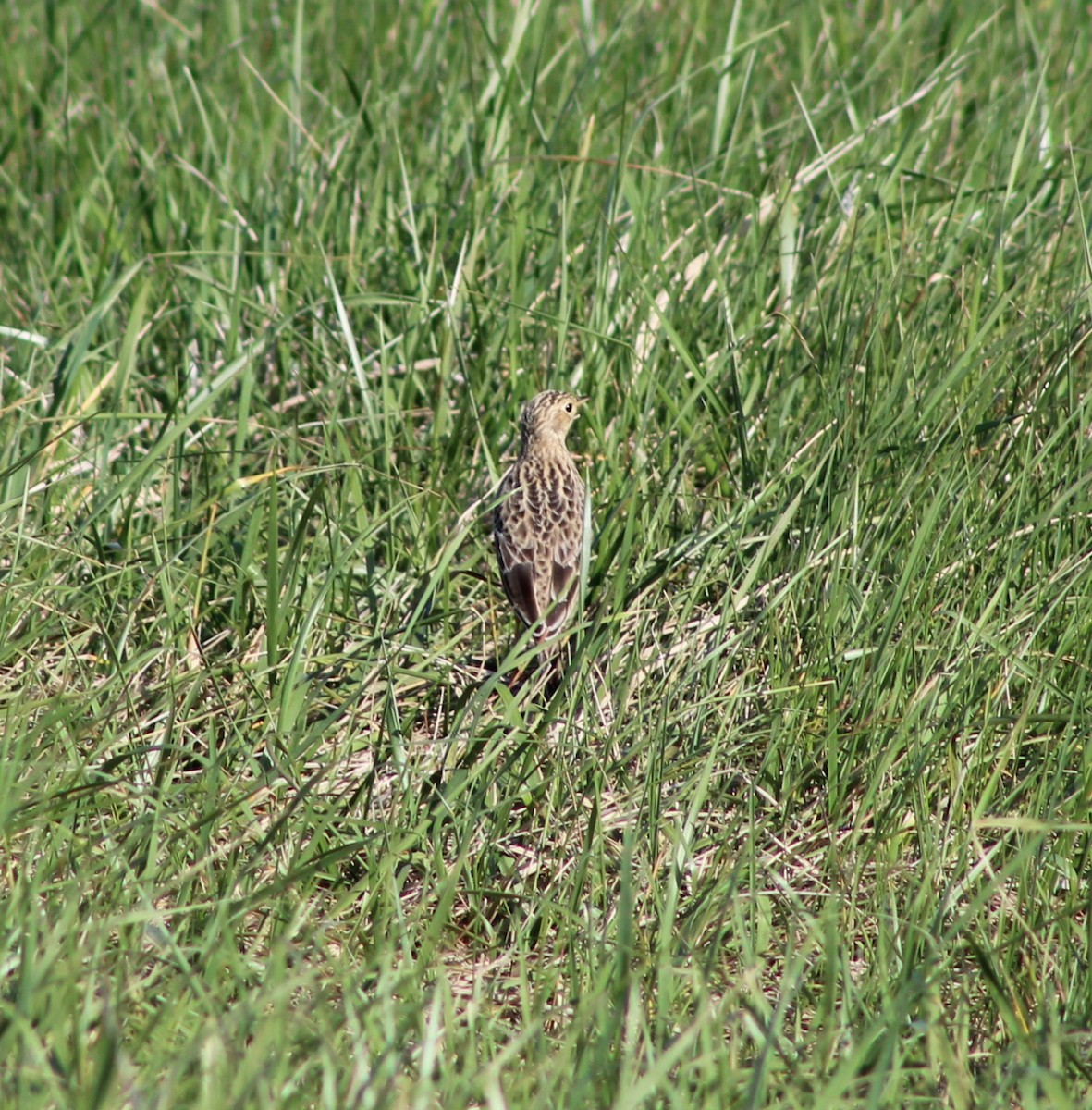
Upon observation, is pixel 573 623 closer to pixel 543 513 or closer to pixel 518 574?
pixel 518 574

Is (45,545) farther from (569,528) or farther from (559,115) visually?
(559,115)

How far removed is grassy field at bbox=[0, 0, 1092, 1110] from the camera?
3.06 metres

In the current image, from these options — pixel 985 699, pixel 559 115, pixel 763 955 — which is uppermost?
pixel 559 115

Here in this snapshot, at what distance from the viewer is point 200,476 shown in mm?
4918

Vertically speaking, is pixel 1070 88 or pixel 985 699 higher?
pixel 1070 88

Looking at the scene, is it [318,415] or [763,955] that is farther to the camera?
[318,415]

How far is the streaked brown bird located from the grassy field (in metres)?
0.12

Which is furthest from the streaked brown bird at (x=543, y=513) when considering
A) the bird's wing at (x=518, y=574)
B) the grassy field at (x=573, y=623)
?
the grassy field at (x=573, y=623)

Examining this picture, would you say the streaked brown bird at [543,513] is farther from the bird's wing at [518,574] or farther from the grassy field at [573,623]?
the grassy field at [573,623]

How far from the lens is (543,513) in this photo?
200 inches

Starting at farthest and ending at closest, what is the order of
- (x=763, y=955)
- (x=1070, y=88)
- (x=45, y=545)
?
(x=1070, y=88)
(x=45, y=545)
(x=763, y=955)

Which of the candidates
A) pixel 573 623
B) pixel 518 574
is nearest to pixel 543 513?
pixel 518 574

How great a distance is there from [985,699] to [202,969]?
7.36 ft

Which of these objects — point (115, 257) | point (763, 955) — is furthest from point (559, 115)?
point (763, 955)
